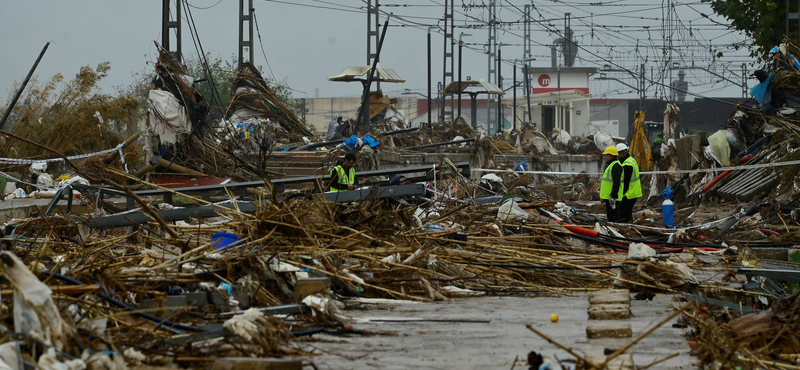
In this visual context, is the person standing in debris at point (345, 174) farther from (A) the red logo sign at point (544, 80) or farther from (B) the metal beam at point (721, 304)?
(A) the red logo sign at point (544, 80)

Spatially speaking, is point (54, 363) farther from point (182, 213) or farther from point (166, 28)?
point (166, 28)

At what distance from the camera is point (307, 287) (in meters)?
4.88

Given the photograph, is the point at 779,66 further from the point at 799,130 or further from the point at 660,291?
the point at 660,291

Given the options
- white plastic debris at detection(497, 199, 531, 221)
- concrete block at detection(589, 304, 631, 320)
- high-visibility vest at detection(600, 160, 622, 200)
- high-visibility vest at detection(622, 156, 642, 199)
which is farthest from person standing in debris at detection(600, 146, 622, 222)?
concrete block at detection(589, 304, 631, 320)

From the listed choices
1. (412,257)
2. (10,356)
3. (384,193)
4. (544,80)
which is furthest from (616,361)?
Answer: (544,80)

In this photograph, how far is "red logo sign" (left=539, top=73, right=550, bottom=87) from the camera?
78062 mm

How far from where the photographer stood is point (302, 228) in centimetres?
610

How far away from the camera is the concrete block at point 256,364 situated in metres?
3.34

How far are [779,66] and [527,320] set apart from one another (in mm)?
13999

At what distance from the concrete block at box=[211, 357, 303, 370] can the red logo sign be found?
76.9m

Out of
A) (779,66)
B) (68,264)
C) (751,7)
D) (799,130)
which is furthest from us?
(751,7)

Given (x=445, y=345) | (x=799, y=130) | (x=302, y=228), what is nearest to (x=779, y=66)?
(x=799, y=130)

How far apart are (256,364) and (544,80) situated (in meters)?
77.3

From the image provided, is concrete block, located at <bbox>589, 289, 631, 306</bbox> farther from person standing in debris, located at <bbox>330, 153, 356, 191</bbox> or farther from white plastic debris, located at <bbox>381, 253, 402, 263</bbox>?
person standing in debris, located at <bbox>330, 153, 356, 191</bbox>
